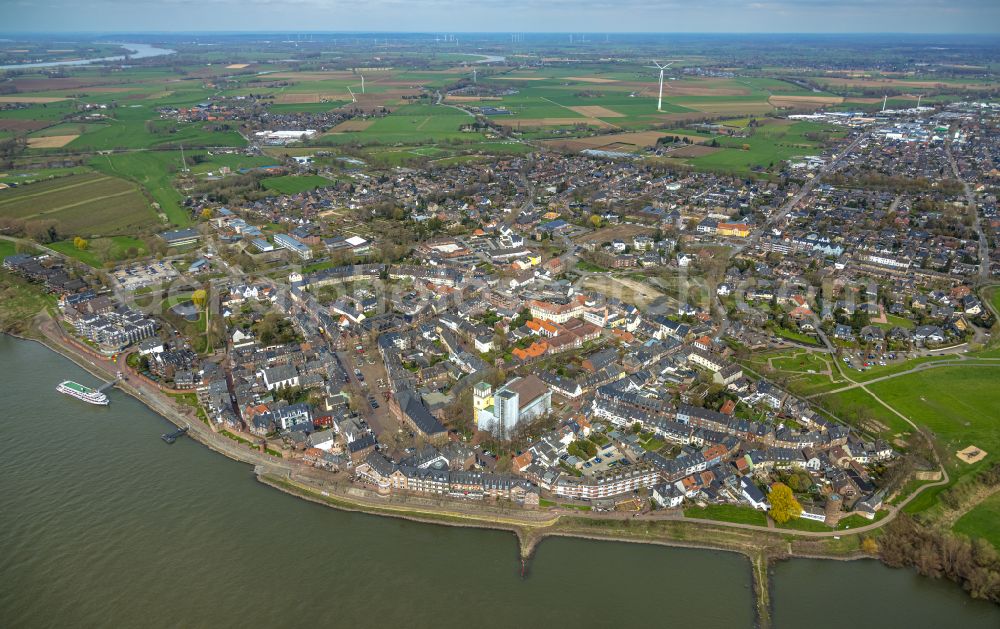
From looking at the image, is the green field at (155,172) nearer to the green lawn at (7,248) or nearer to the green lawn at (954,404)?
the green lawn at (7,248)

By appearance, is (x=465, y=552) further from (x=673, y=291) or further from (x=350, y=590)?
(x=673, y=291)

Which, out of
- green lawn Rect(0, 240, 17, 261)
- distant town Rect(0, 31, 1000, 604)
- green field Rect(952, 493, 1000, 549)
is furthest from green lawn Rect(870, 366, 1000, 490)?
green lawn Rect(0, 240, 17, 261)

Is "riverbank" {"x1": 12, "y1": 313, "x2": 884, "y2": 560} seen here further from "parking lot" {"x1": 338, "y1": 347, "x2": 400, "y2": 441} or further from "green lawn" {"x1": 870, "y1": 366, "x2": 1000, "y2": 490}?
"green lawn" {"x1": 870, "y1": 366, "x2": 1000, "y2": 490}

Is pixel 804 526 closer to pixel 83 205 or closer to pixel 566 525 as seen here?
pixel 566 525

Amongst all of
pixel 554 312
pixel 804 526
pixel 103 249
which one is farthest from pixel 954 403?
pixel 103 249

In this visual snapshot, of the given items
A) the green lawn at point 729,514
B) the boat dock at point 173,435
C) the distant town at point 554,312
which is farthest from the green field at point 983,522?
the boat dock at point 173,435

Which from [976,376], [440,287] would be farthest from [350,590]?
[976,376]
